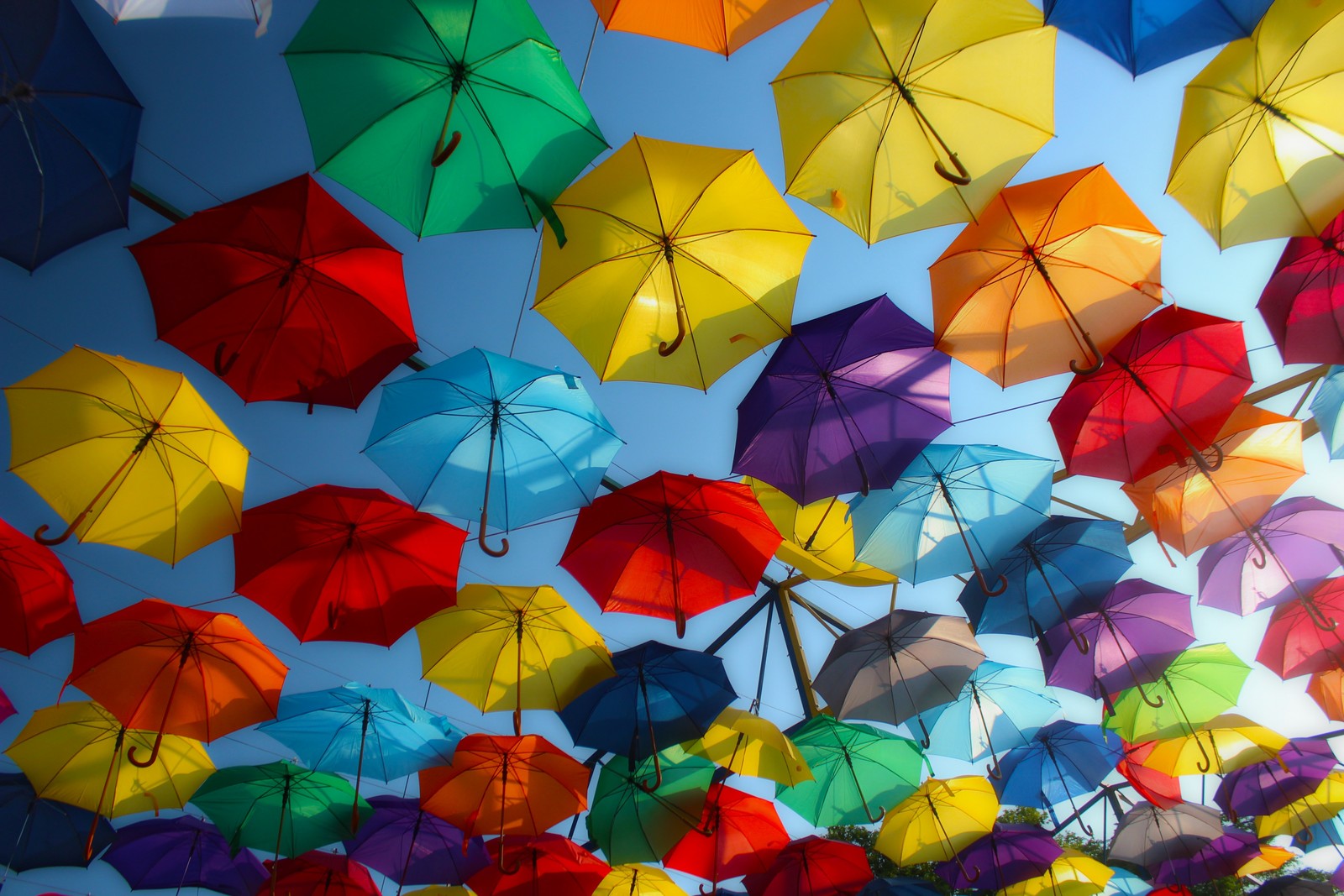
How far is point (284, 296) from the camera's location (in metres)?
4.36

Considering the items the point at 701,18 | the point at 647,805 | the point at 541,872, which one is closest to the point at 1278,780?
the point at 647,805

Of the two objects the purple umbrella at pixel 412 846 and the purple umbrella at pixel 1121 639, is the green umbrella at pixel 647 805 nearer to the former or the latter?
the purple umbrella at pixel 412 846

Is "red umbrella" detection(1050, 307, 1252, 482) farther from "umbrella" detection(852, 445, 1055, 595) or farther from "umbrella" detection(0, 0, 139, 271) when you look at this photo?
"umbrella" detection(0, 0, 139, 271)

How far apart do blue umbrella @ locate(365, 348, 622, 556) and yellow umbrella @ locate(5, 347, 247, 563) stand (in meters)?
1.16

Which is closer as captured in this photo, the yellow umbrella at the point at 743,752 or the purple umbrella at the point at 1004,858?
the yellow umbrella at the point at 743,752

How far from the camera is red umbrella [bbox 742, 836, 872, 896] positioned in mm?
7430

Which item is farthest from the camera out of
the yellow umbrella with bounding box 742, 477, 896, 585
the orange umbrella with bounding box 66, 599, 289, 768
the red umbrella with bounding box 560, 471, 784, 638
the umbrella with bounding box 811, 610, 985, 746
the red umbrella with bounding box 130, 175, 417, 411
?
the umbrella with bounding box 811, 610, 985, 746

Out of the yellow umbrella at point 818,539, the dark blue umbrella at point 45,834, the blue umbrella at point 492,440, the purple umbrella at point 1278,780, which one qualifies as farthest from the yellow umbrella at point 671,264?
the purple umbrella at point 1278,780

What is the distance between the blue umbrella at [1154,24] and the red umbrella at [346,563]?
4925 millimetres

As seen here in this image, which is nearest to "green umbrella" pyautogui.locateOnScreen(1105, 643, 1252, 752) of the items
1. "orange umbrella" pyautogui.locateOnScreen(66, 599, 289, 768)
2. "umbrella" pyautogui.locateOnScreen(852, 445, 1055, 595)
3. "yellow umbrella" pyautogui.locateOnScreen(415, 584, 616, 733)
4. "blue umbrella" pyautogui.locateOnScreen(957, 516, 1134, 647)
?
"blue umbrella" pyautogui.locateOnScreen(957, 516, 1134, 647)

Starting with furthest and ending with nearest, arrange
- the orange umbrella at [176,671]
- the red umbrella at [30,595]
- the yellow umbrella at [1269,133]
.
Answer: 1. the orange umbrella at [176,671]
2. the red umbrella at [30,595]
3. the yellow umbrella at [1269,133]

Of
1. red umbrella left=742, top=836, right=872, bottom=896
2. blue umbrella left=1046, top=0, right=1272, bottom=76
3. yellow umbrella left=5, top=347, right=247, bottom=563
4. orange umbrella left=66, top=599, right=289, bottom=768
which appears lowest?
red umbrella left=742, top=836, right=872, bottom=896

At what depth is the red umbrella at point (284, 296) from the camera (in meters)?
4.17

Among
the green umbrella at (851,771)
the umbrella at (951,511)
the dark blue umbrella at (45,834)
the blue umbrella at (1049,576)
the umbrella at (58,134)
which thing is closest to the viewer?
the umbrella at (58,134)
